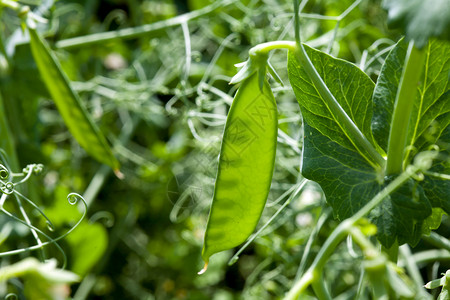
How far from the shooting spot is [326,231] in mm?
934

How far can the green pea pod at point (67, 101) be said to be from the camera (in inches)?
31.9

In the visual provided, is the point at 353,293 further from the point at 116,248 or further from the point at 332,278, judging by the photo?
the point at 116,248

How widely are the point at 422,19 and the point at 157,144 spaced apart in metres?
0.86

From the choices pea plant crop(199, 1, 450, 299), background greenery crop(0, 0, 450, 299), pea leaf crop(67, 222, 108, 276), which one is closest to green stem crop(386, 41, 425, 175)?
pea plant crop(199, 1, 450, 299)

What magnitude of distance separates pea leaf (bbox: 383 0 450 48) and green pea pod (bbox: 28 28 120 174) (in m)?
0.53

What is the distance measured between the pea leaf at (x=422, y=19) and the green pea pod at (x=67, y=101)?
1.73ft

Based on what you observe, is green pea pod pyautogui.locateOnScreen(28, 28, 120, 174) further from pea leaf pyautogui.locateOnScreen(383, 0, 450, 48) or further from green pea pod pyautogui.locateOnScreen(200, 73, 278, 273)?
pea leaf pyautogui.locateOnScreen(383, 0, 450, 48)

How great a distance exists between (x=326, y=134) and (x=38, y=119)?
68 cm

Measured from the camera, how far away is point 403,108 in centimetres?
50

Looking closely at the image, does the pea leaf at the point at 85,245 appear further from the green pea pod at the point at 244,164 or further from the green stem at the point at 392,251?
the green stem at the point at 392,251

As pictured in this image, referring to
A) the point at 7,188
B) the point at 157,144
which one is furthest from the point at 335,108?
the point at 157,144

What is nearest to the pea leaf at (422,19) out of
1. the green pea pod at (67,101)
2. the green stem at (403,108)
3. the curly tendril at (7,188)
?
the green stem at (403,108)

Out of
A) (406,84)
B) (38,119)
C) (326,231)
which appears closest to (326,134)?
(406,84)

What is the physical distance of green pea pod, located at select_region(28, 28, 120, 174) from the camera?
0.81 meters
